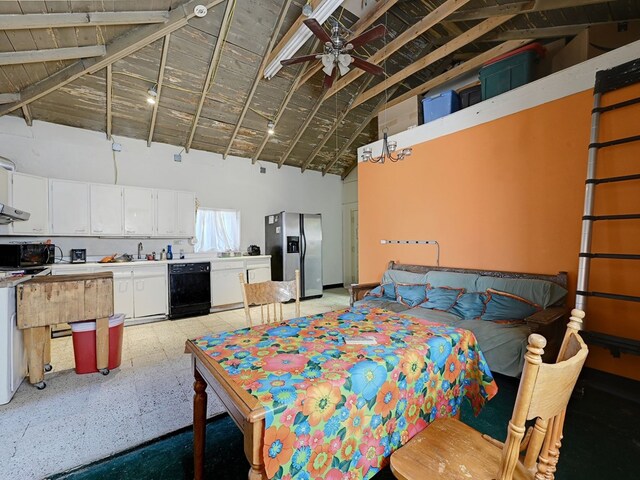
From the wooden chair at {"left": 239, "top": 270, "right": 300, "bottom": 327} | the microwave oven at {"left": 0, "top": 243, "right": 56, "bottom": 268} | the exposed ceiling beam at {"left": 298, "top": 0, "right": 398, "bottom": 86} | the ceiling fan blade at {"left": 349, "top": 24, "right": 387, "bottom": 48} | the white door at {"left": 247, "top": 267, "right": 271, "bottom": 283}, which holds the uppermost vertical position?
the exposed ceiling beam at {"left": 298, "top": 0, "right": 398, "bottom": 86}

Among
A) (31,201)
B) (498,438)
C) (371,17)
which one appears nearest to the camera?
(498,438)

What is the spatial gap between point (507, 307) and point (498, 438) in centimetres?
135

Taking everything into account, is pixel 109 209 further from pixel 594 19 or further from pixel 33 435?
pixel 594 19

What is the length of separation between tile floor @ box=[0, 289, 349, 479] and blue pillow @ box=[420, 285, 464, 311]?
2.43 meters

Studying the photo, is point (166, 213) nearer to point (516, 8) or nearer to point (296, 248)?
point (296, 248)

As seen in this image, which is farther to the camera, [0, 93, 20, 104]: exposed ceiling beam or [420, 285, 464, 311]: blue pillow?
[0, 93, 20, 104]: exposed ceiling beam

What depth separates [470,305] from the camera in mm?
3010

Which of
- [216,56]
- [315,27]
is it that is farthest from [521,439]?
[216,56]

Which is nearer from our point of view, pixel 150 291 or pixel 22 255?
pixel 22 255

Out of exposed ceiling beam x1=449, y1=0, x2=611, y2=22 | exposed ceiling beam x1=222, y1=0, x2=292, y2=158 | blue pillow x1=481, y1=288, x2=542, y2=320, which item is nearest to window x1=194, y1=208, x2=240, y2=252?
exposed ceiling beam x1=222, y1=0, x2=292, y2=158

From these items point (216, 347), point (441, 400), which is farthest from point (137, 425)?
point (441, 400)

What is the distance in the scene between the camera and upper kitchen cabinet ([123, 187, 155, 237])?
461 centimetres

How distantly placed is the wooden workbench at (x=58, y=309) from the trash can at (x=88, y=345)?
0.07 meters

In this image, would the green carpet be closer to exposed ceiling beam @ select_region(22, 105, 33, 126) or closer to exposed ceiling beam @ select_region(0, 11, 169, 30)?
exposed ceiling beam @ select_region(0, 11, 169, 30)
